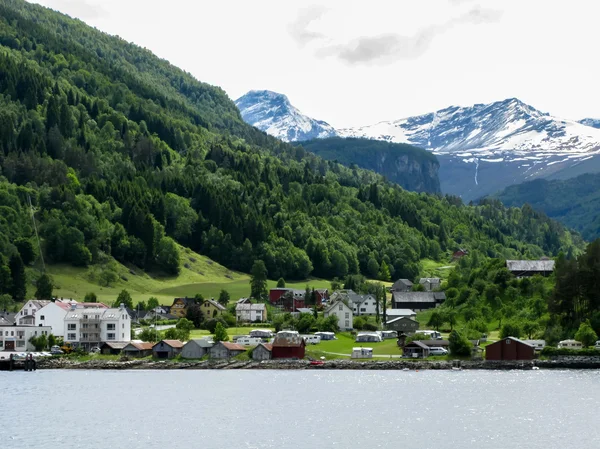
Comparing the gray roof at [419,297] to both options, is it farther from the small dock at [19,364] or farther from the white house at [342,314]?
the small dock at [19,364]

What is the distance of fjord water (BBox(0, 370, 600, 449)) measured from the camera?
214 ft

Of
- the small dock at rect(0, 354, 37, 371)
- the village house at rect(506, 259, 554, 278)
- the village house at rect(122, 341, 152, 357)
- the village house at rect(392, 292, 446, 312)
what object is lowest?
the small dock at rect(0, 354, 37, 371)

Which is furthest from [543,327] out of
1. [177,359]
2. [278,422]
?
[278,422]

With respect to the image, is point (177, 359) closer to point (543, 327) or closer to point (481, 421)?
point (543, 327)

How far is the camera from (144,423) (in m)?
72.6

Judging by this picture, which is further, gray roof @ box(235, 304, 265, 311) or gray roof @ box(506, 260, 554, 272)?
gray roof @ box(235, 304, 265, 311)

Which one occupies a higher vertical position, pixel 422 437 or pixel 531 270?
pixel 531 270

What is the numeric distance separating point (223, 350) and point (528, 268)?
5289 cm

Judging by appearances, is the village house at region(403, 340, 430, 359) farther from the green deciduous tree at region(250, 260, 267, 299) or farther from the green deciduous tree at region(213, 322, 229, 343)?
the green deciduous tree at region(250, 260, 267, 299)

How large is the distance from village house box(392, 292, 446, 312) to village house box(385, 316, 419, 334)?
84.1ft

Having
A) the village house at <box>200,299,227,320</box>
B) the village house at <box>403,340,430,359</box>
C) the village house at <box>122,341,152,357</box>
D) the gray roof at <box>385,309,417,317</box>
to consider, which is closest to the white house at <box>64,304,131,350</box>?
the village house at <box>122,341,152,357</box>

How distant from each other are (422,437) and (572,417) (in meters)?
13.5

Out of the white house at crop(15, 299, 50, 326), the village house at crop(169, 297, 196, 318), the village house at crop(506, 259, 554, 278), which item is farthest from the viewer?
the village house at crop(169, 297, 196, 318)

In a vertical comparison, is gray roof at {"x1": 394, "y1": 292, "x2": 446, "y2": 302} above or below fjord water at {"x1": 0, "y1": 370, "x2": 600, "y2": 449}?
above
